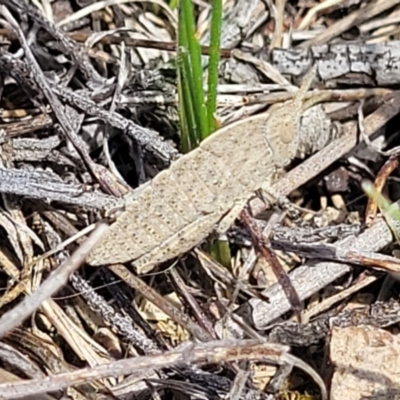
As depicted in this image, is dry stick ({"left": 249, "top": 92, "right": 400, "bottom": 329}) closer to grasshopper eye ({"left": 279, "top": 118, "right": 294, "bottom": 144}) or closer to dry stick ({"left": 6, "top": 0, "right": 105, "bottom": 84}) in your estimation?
grasshopper eye ({"left": 279, "top": 118, "right": 294, "bottom": 144})

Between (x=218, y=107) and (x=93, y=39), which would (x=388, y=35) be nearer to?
(x=218, y=107)

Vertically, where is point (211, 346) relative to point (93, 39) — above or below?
below

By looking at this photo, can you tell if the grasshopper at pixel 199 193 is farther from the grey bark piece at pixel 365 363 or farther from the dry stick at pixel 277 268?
the grey bark piece at pixel 365 363

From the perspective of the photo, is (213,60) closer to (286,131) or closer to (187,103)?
(187,103)

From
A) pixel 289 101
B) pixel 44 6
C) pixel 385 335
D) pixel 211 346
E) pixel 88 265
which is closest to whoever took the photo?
pixel 211 346

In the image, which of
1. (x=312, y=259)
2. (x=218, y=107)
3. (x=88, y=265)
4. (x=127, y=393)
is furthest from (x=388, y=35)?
(x=127, y=393)

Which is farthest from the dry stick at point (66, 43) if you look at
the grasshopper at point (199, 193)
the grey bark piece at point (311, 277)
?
the grey bark piece at point (311, 277)

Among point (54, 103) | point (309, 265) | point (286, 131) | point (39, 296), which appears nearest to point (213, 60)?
point (286, 131)
